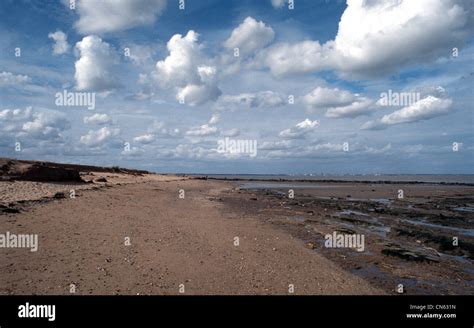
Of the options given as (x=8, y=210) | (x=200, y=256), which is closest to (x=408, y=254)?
(x=200, y=256)

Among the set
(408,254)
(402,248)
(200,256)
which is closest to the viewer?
(200,256)

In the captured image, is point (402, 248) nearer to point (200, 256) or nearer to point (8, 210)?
point (200, 256)

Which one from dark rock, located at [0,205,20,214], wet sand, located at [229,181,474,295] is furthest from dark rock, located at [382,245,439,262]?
dark rock, located at [0,205,20,214]

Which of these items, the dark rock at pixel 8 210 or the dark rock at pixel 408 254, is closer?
the dark rock at pixel 408 254

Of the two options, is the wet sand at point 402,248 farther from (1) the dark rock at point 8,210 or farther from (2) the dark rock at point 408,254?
(1) the dark rock at point 8,210

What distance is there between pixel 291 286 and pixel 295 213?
16.7m

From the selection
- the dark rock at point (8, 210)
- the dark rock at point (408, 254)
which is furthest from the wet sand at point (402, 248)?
the dark rock at point (8, 210)

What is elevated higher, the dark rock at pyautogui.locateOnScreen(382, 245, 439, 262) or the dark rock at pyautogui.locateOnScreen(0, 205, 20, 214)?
the dark rock at pyautogui.locateOnScreen(0, 205, 20, 214)

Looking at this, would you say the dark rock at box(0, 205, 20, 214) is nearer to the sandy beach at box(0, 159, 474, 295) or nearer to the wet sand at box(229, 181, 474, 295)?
the sandy beach at box(0, 159, 474, 295)

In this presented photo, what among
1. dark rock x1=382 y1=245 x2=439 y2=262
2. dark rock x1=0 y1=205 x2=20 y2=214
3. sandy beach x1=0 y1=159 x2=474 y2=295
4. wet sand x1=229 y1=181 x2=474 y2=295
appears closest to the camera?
sandy beach x1=0 y1=159 x2=474 y2=295

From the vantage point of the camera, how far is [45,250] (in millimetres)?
9750
